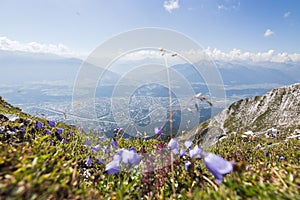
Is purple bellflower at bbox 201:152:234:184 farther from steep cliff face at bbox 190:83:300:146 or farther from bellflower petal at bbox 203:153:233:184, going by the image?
steep cliff face at bbox 190:83:300:146

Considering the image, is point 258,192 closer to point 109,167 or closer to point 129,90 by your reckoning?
point 109,167

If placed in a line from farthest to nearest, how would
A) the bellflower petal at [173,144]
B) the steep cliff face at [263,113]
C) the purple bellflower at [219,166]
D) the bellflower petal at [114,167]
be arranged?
the steep cliff face at [263,113] < the bellflower petal at [173,144] < the bellflower petal at [114,167] < the purple bellflower at [219,166]

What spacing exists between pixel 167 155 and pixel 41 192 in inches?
123

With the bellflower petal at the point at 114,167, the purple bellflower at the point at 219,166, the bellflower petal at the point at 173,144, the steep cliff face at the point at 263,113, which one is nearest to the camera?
the purple bellflower at the point at 219,166

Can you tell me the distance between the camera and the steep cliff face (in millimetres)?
46594

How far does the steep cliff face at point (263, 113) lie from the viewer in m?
46.6

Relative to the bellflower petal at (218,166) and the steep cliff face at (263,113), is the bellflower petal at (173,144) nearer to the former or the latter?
the bellflower petal at (218,166)

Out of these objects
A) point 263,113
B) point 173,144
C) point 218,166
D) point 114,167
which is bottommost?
point 263,113

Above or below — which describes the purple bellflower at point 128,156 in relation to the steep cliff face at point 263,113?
above

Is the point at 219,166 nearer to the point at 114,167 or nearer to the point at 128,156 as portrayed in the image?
the point at 128,156

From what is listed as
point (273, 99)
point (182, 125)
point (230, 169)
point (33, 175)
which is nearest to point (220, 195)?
point (230, 169)

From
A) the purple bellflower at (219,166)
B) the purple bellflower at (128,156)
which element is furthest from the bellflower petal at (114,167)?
the purple bellflower at (219,166)

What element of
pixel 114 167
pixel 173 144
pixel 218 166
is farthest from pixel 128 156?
pixel 218 166

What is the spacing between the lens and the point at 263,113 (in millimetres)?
53562
